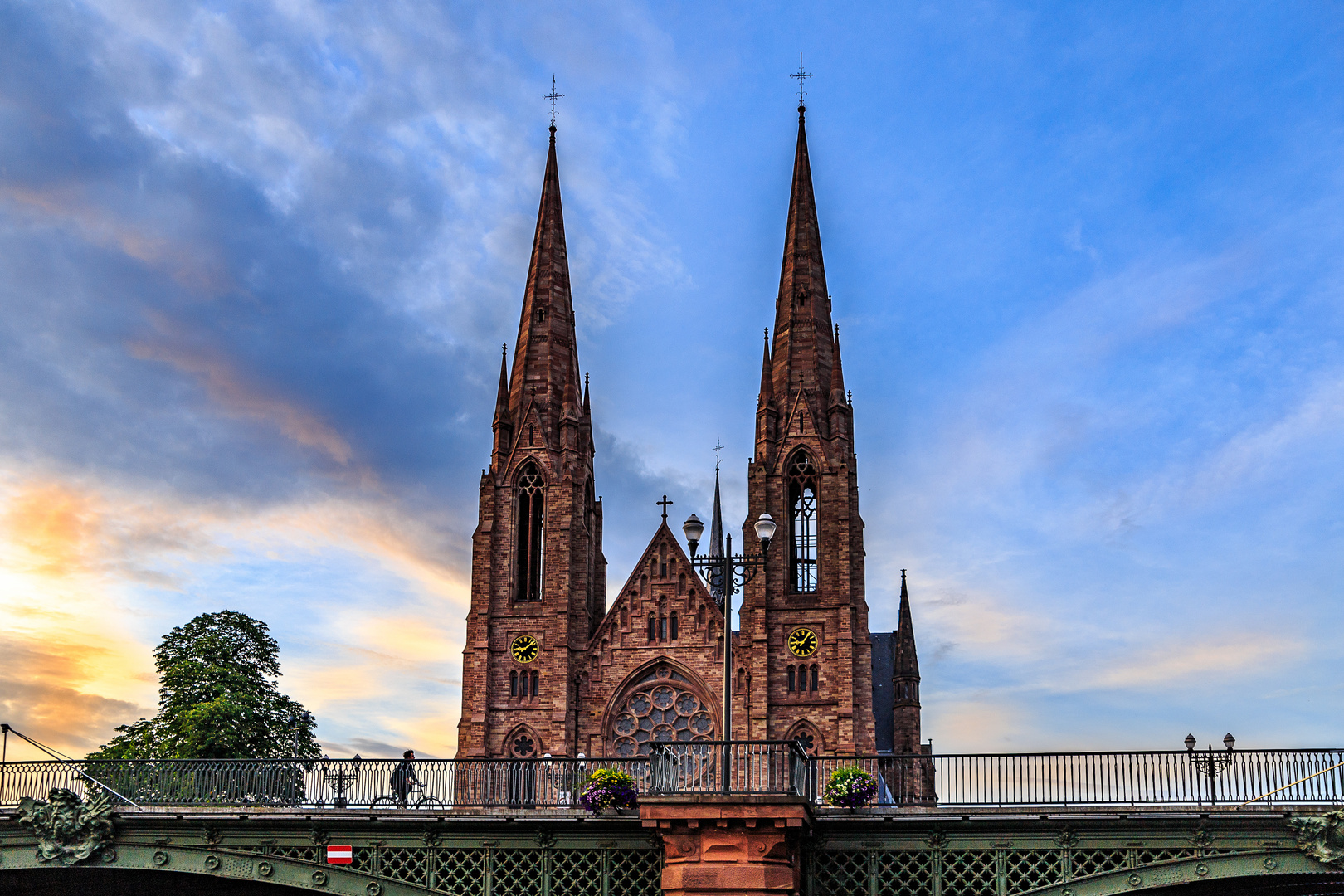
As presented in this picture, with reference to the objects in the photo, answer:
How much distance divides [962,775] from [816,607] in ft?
115

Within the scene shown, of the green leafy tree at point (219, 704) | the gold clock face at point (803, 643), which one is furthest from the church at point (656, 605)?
the green leafy tree at point (219, 704)

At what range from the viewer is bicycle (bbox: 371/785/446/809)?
94.2 ft

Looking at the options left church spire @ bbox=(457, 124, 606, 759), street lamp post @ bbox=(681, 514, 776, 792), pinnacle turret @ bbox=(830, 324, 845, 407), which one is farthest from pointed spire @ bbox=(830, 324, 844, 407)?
street lamp post @ bbox=(681, 514, 776, 792)

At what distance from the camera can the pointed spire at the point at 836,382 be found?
6638cm

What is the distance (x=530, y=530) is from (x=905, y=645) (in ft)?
64.4

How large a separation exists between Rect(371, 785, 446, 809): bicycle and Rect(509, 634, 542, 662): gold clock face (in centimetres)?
3343

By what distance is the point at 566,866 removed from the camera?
2877 centimetres

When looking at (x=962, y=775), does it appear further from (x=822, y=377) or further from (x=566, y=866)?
(x=822, y=377)

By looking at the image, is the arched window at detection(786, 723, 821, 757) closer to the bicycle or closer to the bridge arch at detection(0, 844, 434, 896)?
the bicycle

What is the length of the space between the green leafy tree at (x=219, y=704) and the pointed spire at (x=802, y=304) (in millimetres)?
24892

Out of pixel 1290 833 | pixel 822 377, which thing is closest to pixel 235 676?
pixel 822 377

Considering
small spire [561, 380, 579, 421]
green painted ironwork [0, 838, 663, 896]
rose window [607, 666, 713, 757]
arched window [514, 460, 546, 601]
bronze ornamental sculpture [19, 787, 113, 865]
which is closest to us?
green painted ironwork [0, 838, 663, 896]

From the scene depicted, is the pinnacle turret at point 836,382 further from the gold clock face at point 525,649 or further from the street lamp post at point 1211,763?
the street lamp post at point 1211,763

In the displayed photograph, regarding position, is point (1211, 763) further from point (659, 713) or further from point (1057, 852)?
point (659, 713)
